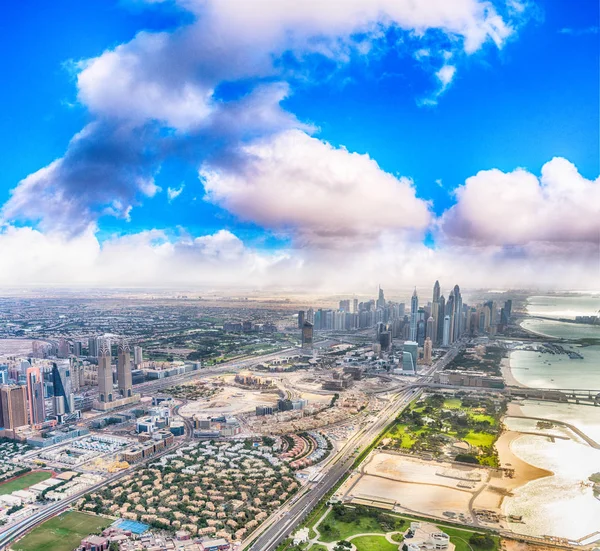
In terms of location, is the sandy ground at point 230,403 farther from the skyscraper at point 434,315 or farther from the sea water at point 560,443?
the skyscraper at point 434,315

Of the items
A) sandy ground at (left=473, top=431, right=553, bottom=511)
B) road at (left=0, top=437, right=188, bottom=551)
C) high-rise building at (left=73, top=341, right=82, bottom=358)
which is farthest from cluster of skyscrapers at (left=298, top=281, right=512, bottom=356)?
road at (left=0, top=437, right=188, bottom=551)

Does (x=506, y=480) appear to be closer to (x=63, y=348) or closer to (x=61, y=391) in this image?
(x=61, y=391)

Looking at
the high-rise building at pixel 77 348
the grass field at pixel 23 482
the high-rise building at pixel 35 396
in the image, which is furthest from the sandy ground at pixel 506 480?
the high-rise building at pixel 77 348

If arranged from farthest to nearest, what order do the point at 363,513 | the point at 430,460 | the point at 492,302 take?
1. the point at 492,302
2. the point at 430,460
3. the point at 363,513

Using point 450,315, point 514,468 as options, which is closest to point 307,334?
point 450,315

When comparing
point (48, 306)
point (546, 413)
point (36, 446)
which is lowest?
point (36, 446)

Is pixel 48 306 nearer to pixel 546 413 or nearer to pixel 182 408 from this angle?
pixel 182 408

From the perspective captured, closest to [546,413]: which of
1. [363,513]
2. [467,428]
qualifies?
[467,428]
